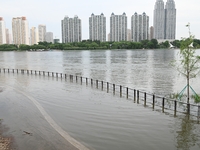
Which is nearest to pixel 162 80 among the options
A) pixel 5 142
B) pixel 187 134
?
pixel 187 134

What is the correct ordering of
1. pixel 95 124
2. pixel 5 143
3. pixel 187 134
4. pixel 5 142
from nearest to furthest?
pixel 5 143 < pixel 5 142 < pixel 187 134 < pixel 95 124

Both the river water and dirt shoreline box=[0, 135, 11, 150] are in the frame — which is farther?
the river water

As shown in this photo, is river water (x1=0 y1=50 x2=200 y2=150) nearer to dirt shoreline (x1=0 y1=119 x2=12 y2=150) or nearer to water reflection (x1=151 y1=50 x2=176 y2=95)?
dirt shoreline (x1=0 y1=119 x2=12 y2=150)

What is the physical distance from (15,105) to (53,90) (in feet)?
26.6

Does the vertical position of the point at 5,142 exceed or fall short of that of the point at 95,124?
it exceeds it

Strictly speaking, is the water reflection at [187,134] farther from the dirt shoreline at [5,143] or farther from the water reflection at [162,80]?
the water reflection at [162,80]

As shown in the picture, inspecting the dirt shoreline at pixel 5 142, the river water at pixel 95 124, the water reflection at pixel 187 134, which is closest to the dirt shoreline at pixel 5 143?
the dirt shoreline at pixel 5 142

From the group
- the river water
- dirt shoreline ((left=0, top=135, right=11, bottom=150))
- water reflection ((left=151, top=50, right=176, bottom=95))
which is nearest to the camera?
dirt shoreline ((left=0, top=135, right=11, bottom=150))

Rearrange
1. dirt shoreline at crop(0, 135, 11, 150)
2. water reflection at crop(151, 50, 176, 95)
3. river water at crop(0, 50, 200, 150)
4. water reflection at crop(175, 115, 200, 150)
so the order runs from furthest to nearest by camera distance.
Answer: water reflection at crop(151, 50, 176, 95) → river water at crop(0, 50, 200, 150) → water reflection at crop(175, 115, 200, 150) → dirt shoreline at crop(0, 135, 11, 150)

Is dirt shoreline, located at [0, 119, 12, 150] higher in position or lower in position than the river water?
higher

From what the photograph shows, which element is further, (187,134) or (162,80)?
(162,80)

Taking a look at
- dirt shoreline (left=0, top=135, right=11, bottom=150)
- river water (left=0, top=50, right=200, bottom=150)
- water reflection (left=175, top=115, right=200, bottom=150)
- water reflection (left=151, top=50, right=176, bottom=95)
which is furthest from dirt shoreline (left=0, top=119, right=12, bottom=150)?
water reflection (left=151, top=50, right=176, bottom=95)

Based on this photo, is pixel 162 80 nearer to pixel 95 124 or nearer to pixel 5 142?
pixel 95 124

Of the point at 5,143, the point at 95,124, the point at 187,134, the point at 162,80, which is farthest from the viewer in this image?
the point at 162,80
